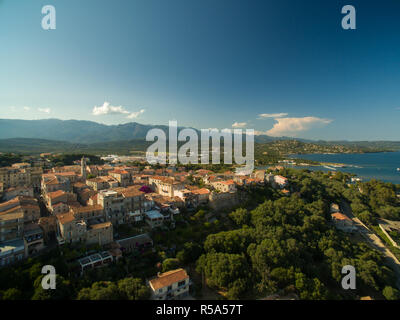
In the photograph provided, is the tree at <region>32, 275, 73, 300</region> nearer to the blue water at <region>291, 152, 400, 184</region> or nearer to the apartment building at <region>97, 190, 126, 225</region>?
the apartment building at <region>97, 190, 126, 225</region>

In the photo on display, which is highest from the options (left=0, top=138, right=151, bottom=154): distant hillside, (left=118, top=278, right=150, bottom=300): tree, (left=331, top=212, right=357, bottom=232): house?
(left=0, top=138, right=151, bottom=154): distant hillside

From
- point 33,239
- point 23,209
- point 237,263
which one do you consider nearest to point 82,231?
point 33,239

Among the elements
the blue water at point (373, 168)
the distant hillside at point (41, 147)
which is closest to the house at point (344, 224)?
the blue water at point (373, 168)

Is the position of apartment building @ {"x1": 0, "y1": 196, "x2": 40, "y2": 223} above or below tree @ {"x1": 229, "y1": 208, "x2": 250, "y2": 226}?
above

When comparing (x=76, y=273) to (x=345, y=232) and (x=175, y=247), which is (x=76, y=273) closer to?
(x=175, y=247)

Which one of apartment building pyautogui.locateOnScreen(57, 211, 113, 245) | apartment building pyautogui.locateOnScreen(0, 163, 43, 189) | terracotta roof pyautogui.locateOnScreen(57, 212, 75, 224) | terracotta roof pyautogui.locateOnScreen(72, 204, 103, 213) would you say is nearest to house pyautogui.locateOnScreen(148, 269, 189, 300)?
apartment building pyautogui.locateOnScreen(57, 211, 113, 245)

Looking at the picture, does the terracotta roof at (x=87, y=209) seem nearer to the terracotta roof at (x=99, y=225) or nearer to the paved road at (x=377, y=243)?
the terracotta roof at (x=99, y=225)

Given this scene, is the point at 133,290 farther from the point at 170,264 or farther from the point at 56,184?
the point at 56,184

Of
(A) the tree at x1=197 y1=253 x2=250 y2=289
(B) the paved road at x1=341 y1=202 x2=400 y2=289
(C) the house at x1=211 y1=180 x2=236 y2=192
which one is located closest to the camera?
(A) the tree at x1=197 y1=253 x2=250 y2=289

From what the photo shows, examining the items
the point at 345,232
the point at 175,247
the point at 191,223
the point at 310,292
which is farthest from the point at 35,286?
the point at 345,232
